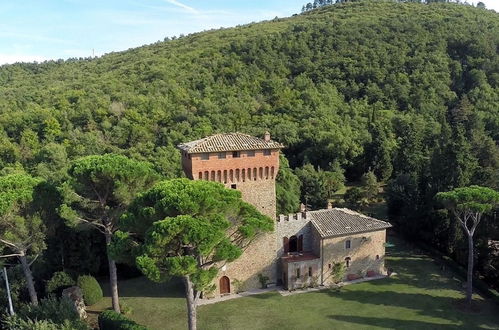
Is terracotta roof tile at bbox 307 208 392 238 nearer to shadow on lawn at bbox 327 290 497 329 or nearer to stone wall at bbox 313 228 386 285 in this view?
stone wall at bbox 313 228 386 285

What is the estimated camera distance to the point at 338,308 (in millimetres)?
25547

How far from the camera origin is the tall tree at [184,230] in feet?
61.4

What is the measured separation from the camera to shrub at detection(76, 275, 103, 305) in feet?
89.1

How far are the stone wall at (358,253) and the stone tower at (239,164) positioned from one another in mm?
4775

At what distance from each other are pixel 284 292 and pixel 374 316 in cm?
586

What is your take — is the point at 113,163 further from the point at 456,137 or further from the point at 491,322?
the point at 456,137

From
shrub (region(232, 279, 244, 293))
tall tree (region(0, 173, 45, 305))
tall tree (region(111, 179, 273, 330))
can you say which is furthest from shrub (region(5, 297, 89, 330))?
shrub (region(232, 279, 244, 293))

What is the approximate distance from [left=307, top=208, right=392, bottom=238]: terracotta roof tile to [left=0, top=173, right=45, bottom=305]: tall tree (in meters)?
17.4

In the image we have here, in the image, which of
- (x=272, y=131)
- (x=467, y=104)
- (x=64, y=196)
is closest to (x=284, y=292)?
(x=64, y=196)

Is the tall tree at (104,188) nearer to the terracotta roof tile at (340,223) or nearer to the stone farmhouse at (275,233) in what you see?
the stone farmhouse at (275,233)

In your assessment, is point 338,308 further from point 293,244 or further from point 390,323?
point 293,244

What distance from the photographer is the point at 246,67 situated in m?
62.9

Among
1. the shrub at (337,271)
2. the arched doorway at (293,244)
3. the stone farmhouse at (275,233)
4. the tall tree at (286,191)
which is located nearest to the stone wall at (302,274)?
the stone farmhouse at (275,233)

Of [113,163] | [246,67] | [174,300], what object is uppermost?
[246,67]
